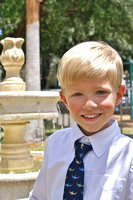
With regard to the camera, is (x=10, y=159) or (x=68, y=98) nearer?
(x=68, y=98)

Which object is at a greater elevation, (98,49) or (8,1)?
(8,1)

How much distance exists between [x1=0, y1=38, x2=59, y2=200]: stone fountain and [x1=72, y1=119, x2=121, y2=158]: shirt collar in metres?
2.59

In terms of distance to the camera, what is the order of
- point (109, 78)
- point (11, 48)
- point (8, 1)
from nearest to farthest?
point (109, 78) → point (11, 48) → point (8, 1)

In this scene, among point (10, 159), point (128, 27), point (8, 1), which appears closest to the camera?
point (10, 159)

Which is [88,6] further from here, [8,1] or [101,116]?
[101,116]

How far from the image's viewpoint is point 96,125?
1396 millimetres

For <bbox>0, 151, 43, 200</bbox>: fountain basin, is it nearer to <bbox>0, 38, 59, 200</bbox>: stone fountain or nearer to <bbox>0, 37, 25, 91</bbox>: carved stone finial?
<bbox>0, 38, 59, 200</bbox>: stone fountain

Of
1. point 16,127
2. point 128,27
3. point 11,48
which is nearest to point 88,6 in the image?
point 128,27

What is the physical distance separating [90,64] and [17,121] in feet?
→ 10.5

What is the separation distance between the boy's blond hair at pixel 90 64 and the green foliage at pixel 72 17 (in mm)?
→ 9396

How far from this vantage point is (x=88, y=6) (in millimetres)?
12094

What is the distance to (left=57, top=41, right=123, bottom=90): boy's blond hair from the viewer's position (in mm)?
1345

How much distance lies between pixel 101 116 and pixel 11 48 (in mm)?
3979

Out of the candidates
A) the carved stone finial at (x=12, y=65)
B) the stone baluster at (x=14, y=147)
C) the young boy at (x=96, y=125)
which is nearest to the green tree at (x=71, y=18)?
the carved stone finial at (x=12, y=65)
